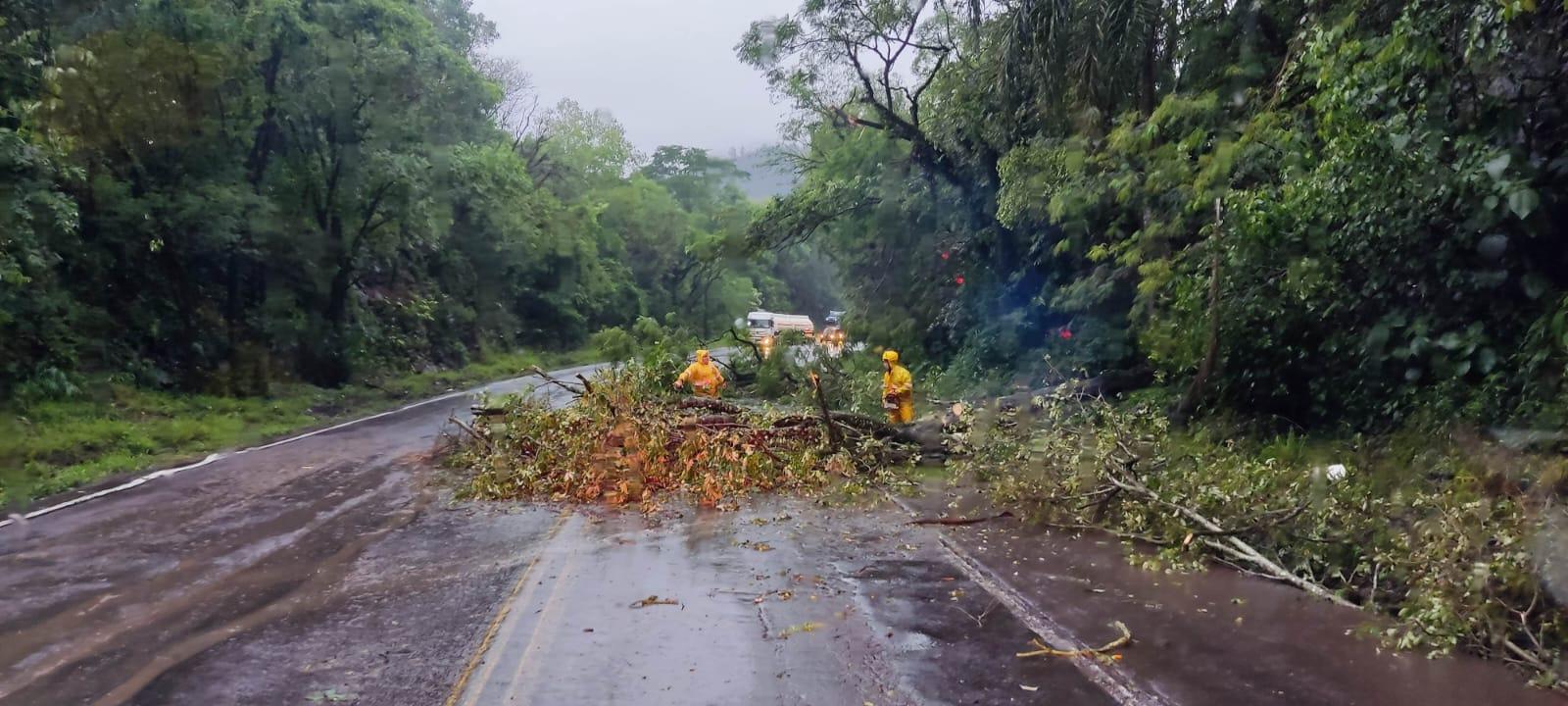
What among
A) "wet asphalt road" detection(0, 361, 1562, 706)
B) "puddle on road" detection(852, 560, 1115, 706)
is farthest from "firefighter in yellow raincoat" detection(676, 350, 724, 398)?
"puddle on road" detection(852, 560, 1115, 706)

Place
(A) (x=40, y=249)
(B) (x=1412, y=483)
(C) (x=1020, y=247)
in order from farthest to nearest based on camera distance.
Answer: (C) (x=1020, y=247)
(A) (x=40, y=249)
(B) (x=1412, y=483)

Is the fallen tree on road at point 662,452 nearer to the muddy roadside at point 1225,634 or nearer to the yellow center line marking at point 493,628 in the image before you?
the yellow center line marking at point 493,628

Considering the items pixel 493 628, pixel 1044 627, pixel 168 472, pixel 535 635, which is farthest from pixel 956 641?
pixel 168 472

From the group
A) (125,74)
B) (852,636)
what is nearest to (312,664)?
(852,636)

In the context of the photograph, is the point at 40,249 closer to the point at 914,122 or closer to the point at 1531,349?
the point at 914,122

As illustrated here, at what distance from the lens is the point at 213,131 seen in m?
21.2

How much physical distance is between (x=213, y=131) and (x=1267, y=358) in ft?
63.5

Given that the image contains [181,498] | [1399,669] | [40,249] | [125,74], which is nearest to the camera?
[1399,669]

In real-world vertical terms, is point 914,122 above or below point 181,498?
above

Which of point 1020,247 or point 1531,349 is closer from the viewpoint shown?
point 1531,349

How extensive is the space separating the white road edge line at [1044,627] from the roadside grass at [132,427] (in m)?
9.89

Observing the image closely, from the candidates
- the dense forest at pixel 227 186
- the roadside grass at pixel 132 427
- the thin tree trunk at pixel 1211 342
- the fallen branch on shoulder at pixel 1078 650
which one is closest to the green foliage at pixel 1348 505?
the thin tree trunk at pixel 1211 342

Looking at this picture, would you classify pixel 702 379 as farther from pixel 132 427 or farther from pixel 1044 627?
pixel 1044 627

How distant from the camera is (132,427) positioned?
55.0ft
